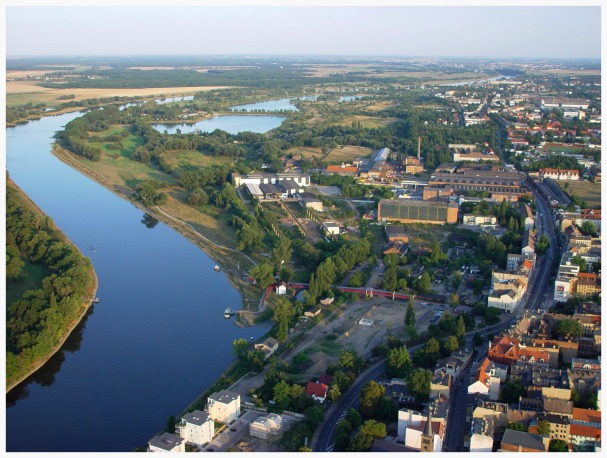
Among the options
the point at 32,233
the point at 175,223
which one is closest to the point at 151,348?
the point at 32,233

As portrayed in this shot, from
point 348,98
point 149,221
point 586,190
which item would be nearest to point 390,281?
point 149,221

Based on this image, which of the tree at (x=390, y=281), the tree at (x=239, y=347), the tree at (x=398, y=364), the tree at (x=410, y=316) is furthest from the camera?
the tree at (x=390, y=281)

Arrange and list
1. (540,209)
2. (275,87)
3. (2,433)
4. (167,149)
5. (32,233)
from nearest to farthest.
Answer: (2,433)
(32,233)
(540,209)
(167,149)
(275,87)

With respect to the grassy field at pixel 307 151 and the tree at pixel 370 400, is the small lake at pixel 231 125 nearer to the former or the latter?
the grassy field at pixel 307 151

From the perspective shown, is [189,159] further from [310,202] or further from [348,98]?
[348,98]

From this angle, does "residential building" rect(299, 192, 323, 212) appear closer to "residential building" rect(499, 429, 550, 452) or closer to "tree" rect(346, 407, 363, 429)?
"tree" rect(346, 407, 363, 429)

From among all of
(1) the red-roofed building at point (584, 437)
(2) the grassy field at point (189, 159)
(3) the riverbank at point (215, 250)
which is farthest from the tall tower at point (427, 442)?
(2) the grassy field at point (189, 159)

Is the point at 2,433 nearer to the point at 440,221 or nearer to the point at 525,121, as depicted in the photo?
the point at 440,221
